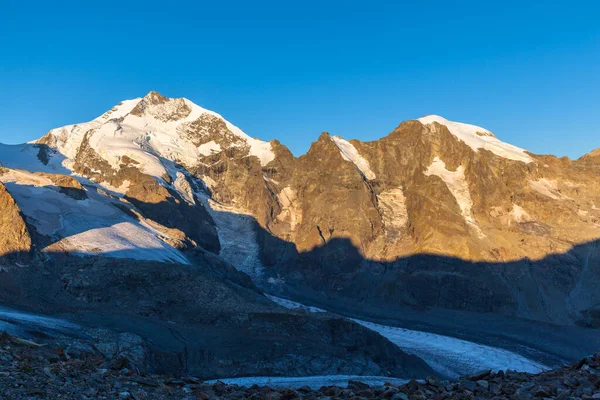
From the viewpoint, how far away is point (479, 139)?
156 metres

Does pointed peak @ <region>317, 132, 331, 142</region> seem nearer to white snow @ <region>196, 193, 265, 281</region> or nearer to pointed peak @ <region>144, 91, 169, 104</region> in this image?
white snow @ <region>196, 193, 265, 281</region>

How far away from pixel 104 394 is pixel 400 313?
9791 centimetres

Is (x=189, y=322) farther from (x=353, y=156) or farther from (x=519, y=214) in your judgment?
(x=353, y=156)

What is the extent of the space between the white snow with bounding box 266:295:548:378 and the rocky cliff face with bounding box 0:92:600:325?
25.5 meters

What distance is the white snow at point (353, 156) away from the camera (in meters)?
Answer: 151

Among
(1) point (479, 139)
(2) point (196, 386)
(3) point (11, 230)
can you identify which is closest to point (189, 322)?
(3) point (11, 230)

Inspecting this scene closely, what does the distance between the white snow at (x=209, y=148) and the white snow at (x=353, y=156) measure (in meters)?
34.6

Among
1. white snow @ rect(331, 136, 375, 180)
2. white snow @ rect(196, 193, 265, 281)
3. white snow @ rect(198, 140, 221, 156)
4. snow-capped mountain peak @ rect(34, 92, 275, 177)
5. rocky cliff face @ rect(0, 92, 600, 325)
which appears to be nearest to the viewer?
rocky cliff face @ rect(0, 92, 600, 325)

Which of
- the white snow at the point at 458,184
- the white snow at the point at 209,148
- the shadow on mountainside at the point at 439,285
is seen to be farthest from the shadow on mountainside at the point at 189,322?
the white snow at the point at 209,148

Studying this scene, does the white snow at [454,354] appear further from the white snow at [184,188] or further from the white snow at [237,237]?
the white snow at [184,188]


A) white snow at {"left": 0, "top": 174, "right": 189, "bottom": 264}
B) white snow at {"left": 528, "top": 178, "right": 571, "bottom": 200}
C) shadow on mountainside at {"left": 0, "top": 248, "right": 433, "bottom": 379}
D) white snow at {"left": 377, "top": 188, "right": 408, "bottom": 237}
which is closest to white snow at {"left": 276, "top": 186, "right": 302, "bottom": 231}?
white snow at {"left": 377, "top": 188, "right": 408, "bottom": 237}

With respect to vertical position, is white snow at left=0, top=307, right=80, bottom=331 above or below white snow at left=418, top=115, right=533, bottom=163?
below

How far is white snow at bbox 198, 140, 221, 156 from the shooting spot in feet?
541

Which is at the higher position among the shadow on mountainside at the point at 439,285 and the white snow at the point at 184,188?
the white snow at the point at 184,188
